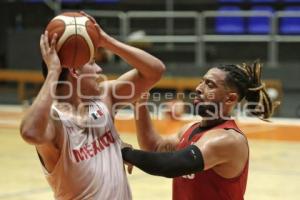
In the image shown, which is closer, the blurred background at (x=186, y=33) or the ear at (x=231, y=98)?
the ear at (x=231, y=98)

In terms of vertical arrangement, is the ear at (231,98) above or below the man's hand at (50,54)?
below

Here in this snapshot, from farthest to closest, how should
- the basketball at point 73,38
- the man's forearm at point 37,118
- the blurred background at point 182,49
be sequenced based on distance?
the blurred background at point 182,49 → the basketball at point 73,38 → the man's forearm at point 37,118

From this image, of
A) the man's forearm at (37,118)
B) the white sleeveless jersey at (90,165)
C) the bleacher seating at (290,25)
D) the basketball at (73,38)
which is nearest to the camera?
the man's forearm at (37,118)

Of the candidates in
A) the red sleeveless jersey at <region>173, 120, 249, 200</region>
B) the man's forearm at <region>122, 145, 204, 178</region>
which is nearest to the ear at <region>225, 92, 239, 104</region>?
the red sleeveless jersey at <region>173, 120, 249, 200</region>

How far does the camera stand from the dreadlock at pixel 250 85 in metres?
3.26

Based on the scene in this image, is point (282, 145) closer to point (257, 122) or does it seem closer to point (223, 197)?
point (257, 122)

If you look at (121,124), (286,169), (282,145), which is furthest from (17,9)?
(286,169)

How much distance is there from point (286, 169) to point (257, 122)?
3.21 metres

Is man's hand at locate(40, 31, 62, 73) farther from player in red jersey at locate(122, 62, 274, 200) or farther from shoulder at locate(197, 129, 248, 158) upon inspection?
shoulder at locate(197, 129, 248, 158)

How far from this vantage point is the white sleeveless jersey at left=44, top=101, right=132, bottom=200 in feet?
8.98

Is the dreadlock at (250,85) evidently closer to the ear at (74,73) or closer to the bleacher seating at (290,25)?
the ear at (74,73)

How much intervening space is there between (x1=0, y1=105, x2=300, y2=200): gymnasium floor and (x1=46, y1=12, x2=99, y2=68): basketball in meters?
3.58

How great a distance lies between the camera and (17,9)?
15.8 m

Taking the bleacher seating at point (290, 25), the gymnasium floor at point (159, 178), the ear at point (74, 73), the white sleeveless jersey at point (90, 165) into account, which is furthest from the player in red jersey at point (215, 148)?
the bleacher seating at point (290, 25)
